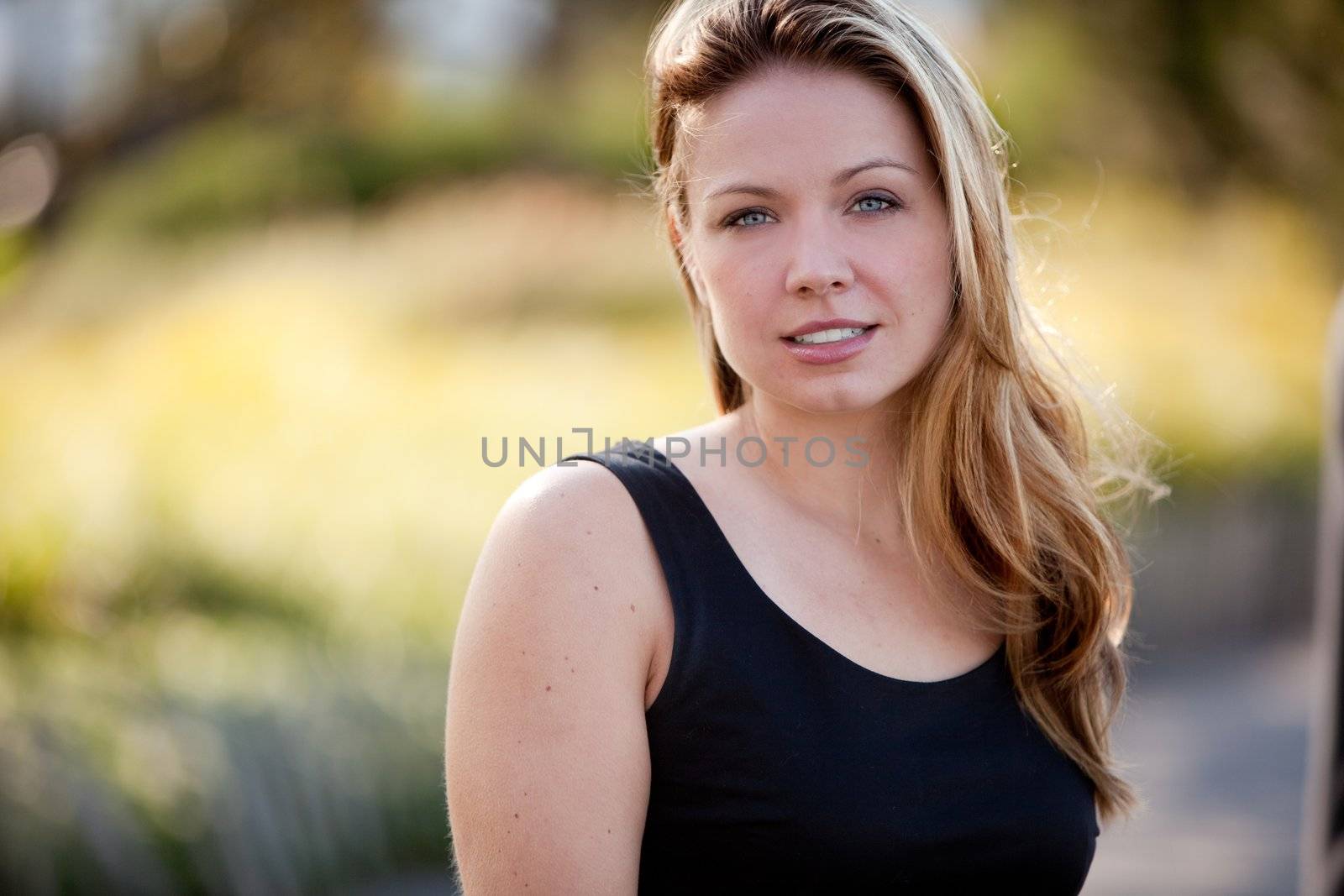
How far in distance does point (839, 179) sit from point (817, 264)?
118 millimetres

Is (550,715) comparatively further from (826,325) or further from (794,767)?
(826,325)

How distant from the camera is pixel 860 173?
163 cm

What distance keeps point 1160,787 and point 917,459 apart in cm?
336

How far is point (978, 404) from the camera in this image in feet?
6.14

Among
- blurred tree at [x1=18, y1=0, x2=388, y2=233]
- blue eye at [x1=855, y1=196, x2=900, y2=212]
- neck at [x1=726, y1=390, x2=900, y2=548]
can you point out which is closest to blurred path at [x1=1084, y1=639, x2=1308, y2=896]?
neck at [x1=726, y1=390, x2=900, y2=548]

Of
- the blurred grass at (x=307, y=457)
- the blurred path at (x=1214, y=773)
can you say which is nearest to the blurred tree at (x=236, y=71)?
the blurred grass at (x=307, y=457)

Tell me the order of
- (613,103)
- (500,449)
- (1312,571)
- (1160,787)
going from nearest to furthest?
(1160,787) → (500,449) → (1312,571) → (613,103)

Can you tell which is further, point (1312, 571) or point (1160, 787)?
point (1312, 571)

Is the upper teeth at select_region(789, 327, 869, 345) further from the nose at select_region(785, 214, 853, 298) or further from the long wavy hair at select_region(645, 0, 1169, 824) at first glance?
the long wavy hair at select_region(645, 0, 1169, 824)

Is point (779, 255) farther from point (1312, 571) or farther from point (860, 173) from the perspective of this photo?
point (1312, 571)

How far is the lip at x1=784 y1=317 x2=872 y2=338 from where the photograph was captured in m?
1.62

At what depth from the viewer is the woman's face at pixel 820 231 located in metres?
1.63

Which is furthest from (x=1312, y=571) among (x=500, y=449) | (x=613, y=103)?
(x=613, y=103)

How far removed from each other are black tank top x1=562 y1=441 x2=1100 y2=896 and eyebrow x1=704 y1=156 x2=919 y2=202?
38 cm
